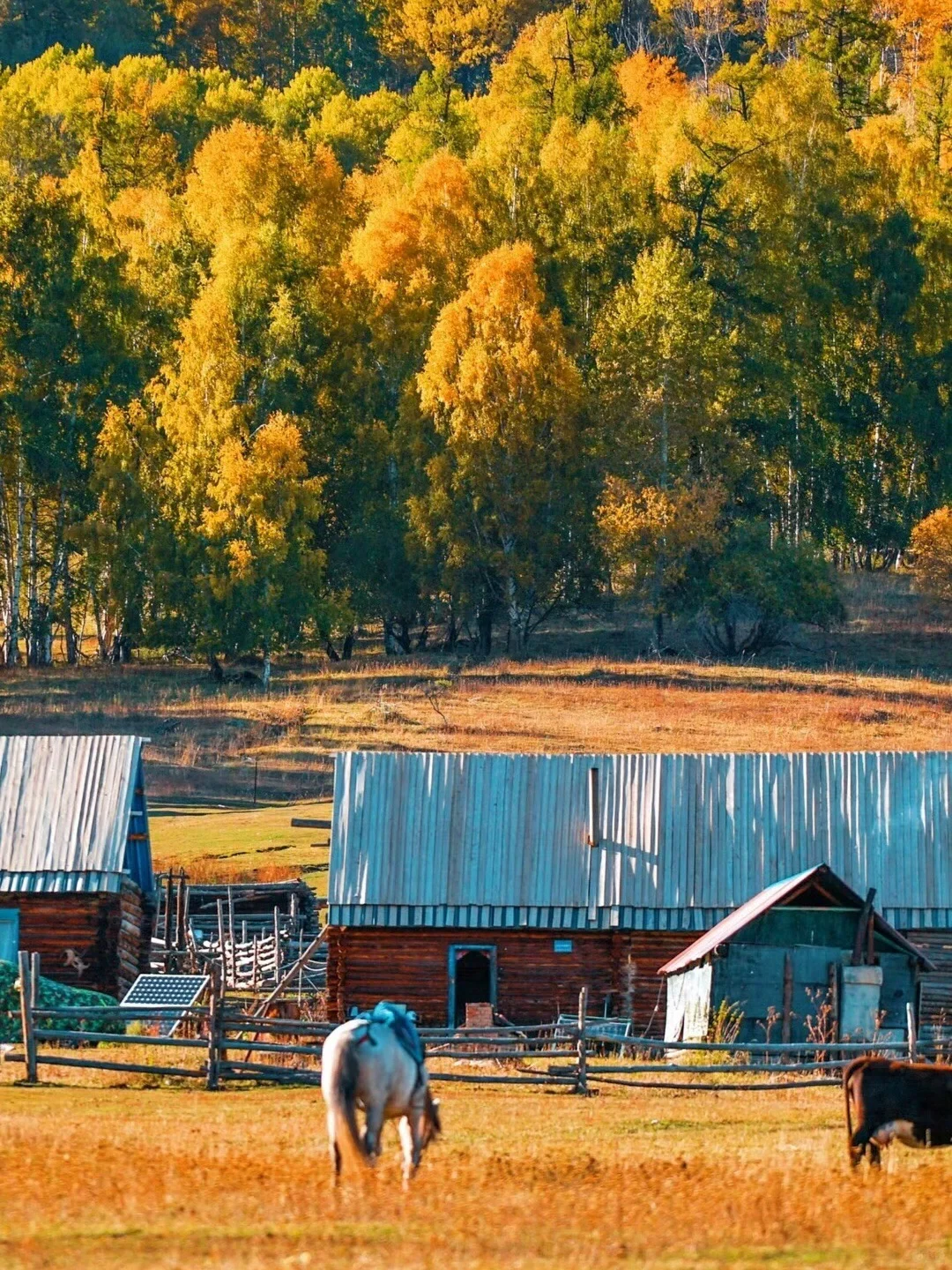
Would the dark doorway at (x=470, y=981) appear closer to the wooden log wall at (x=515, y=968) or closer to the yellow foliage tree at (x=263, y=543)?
the wooden log wall at (x=515, y=968)

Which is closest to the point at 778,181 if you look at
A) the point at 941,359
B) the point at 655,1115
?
the point at 941,359

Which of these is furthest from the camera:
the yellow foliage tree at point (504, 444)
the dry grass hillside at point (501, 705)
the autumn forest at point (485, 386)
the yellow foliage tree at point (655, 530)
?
the yellow foliage tree at point (504, 444)

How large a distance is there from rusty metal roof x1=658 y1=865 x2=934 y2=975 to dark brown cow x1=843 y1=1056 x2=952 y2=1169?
13712 millimetres

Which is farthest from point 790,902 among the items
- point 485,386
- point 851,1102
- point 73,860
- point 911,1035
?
point 485,386

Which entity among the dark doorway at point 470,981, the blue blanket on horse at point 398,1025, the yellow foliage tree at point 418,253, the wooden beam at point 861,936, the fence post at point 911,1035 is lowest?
the dark doorway at point 470,981

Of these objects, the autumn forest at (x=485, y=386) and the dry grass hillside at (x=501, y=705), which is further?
the autumn forest at (x=485, y=386)

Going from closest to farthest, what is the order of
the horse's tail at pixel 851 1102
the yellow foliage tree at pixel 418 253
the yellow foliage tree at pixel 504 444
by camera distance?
the horse's tail at pixel 851 1102, the yellow foliage tree at pixel 504 444, the yellow foliage tree at pixel 418 253

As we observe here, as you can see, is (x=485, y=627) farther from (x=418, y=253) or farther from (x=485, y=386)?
(x=418, y=253)

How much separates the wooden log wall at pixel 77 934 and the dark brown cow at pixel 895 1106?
828 inches

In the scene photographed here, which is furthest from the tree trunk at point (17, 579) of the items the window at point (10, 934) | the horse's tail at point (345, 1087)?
the horse's tail at point (345, 1087)

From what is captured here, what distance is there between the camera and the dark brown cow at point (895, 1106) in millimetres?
17453

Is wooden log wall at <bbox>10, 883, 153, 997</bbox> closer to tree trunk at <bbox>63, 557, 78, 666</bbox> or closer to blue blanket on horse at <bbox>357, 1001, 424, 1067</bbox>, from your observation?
blue blanket on horse at <bbox>357, 1001, 424, 1067</bbox>

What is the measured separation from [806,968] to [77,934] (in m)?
12.6

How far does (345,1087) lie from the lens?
16.0 metres
